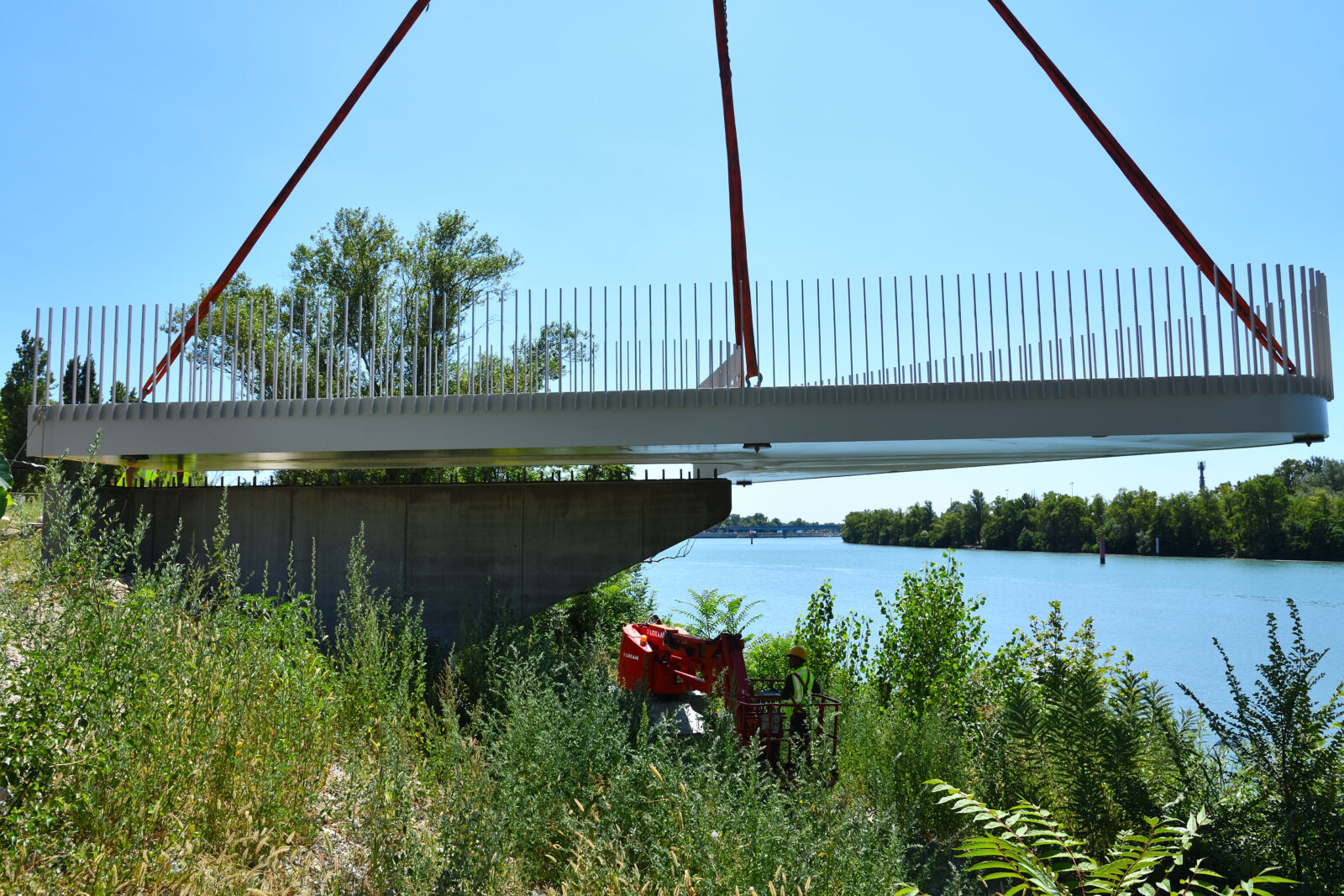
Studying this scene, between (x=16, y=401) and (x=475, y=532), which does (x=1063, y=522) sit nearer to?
(x=475, y=532)

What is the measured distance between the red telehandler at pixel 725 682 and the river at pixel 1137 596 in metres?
3.09

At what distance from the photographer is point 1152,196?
10.7 meters

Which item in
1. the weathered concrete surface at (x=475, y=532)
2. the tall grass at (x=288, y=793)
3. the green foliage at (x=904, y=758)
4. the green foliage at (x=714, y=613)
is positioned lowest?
the green foliage at (x=904, y=758)

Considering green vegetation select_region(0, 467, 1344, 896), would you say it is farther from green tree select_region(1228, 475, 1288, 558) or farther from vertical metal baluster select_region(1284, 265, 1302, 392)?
green tree select_region(1228, 475, 1288, 558)

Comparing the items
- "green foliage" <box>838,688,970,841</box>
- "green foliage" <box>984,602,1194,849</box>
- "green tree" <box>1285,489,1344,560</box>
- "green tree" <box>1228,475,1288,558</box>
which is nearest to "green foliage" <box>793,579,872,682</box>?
"green foliage" <box>838,688,970,841</box>

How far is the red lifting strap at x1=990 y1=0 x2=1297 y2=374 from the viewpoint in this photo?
28.3 ft

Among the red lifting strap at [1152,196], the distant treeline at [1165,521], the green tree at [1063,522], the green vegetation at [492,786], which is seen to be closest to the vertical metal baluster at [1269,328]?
the red lifting strap at [1152,196]

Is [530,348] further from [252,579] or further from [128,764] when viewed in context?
[128,764]

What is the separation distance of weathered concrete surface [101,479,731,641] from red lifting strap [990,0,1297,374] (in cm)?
623

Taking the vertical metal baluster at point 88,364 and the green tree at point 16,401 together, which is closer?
the vertical metal baluster at point 88,364

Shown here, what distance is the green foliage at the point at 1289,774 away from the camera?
4000mm

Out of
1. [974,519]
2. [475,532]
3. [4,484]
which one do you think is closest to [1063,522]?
[974,519]

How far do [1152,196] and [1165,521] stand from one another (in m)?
47.7

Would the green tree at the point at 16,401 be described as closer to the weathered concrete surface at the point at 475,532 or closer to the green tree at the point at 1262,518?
the weathered concrete surface at the point at 475,532
